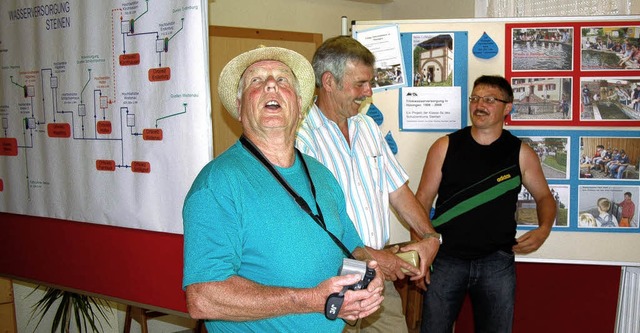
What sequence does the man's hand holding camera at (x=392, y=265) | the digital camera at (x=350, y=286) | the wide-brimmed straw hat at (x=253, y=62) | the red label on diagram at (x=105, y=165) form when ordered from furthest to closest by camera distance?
the red label on diagram at (x=105, y=165) < the man's hand holding camera at (x=392, y=265) < the wide-brimmed straw hat at (x=253, y=62) < the digital camera at (x=350, y=286)

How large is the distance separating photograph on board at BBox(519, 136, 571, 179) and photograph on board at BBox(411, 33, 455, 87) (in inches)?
20.1

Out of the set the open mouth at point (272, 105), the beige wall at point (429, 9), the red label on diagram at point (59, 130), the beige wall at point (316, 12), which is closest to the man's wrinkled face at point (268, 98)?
the open mouth at point (272, 105)

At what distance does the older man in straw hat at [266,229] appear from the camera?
1409 mm

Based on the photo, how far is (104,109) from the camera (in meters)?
2.60

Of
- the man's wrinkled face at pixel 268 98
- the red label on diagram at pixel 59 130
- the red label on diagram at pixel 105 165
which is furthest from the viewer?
the red label on diagram at pixel 59 130

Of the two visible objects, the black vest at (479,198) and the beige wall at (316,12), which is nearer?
the black vest at (479,198)

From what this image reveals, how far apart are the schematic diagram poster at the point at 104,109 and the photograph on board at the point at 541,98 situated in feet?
5.49

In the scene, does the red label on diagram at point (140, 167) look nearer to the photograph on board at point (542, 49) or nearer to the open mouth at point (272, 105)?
the open mouth at point (272, 105)

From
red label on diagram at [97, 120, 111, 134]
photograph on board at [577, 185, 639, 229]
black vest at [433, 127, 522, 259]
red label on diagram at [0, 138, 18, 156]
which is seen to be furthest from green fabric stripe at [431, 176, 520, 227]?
A: red label on diagram at [0, 138, 18, 156]

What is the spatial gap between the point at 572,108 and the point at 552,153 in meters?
0.24

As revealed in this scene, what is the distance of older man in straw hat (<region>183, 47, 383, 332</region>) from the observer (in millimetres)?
1409

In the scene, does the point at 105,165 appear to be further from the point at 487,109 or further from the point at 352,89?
the point at 487,109

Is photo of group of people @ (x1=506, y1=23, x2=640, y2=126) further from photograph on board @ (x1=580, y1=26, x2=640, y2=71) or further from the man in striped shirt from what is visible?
the man in striped shirt

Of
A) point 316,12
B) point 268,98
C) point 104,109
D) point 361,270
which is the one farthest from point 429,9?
point 361,270
